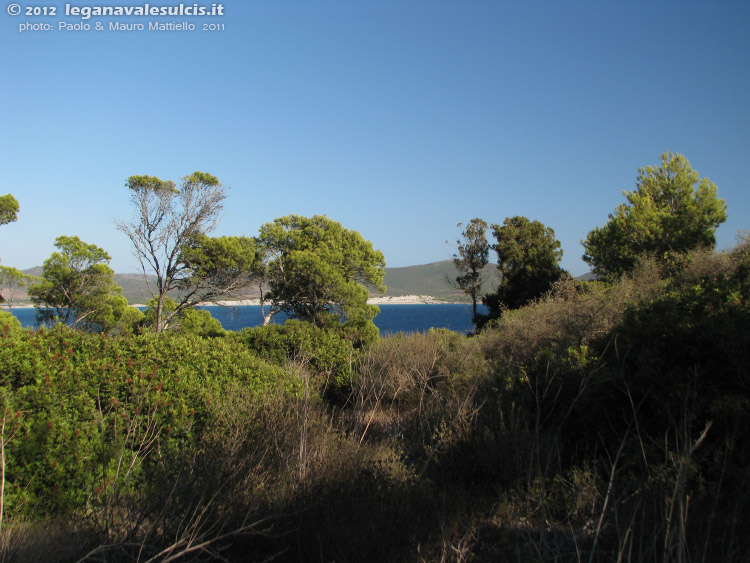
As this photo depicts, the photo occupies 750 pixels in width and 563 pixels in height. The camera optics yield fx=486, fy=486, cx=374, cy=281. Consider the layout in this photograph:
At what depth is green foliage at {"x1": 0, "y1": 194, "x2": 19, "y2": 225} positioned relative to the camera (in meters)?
17.7

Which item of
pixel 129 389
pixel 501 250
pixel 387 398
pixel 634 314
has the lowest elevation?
pixel 387 398

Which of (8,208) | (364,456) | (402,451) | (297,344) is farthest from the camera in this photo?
(8,208)

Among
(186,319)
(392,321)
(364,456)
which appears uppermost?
(186,319)

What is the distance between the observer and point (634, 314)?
654cm

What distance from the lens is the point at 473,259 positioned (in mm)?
34312

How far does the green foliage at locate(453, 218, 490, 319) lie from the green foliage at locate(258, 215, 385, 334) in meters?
8.25

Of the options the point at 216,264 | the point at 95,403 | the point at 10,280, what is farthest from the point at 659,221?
the point at 10,280

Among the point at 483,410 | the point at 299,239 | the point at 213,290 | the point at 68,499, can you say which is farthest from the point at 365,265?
the point at 68,499

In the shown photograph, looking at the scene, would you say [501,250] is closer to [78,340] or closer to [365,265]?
[365,265]

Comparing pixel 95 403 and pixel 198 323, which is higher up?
pixel 95 403

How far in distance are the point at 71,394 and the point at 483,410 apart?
17.3ft

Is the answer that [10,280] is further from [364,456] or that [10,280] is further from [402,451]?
[364,456]

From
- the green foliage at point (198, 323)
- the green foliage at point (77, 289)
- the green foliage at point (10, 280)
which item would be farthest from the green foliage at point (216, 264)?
the green foliage at point (10, 280)

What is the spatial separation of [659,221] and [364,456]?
2490 cm
